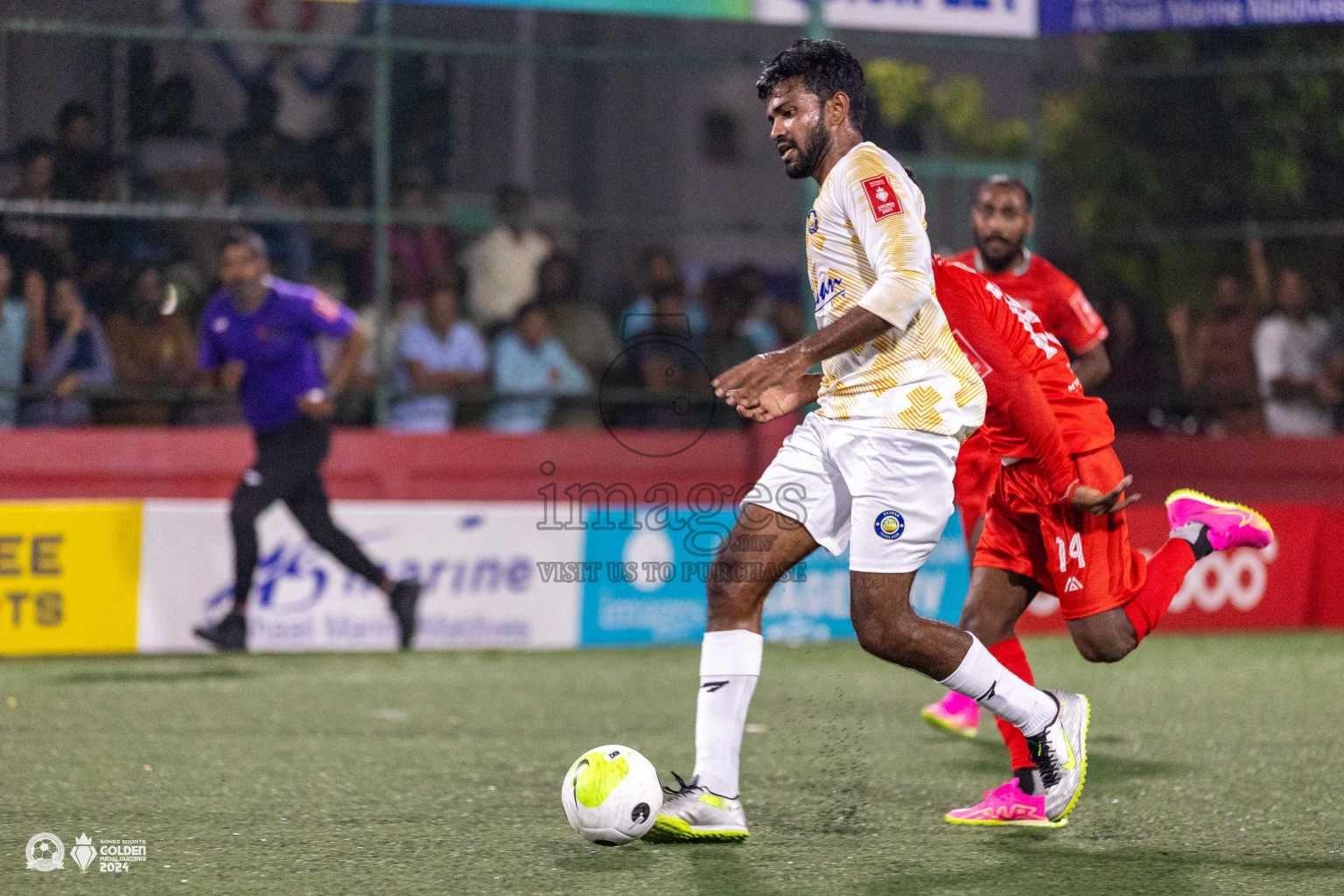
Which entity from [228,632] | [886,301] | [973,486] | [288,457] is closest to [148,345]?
[288,457]

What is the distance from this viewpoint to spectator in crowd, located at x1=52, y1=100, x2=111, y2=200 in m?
10.1

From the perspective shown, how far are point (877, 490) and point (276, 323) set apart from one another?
202 inches

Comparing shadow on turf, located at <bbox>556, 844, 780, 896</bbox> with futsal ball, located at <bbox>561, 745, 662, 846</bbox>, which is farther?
futsal ball, located at <bbox>561, 745, 662, 846</bbox>

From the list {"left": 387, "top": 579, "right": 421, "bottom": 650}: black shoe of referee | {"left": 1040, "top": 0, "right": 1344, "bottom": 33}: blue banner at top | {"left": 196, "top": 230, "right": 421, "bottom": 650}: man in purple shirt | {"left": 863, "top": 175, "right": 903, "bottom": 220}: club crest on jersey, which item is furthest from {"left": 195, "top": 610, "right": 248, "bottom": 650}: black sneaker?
{"left": 1040, "top": 0, "right": 1344, "bottom": 33}: blue banner at top

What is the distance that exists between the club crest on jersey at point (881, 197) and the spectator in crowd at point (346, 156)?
24.1 feet

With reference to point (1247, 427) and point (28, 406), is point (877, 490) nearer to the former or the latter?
point (28, 406)

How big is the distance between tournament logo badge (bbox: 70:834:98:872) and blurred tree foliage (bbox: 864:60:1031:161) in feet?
59.6

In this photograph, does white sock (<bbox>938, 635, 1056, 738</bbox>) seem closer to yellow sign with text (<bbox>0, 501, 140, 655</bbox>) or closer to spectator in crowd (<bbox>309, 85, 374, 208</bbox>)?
yellow sign with text (<bbox>0, 501, 140, 655</bbox>)

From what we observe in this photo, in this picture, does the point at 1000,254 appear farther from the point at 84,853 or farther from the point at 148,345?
the point at 148,345

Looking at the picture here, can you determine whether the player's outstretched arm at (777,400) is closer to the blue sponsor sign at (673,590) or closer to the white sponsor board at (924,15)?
the blue sponsor sign at (673,590)

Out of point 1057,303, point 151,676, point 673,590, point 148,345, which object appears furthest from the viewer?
point 148,345

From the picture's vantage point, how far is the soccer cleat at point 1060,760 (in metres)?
4.73

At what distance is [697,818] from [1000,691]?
0.91 metres

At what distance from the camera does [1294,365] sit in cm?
1162
